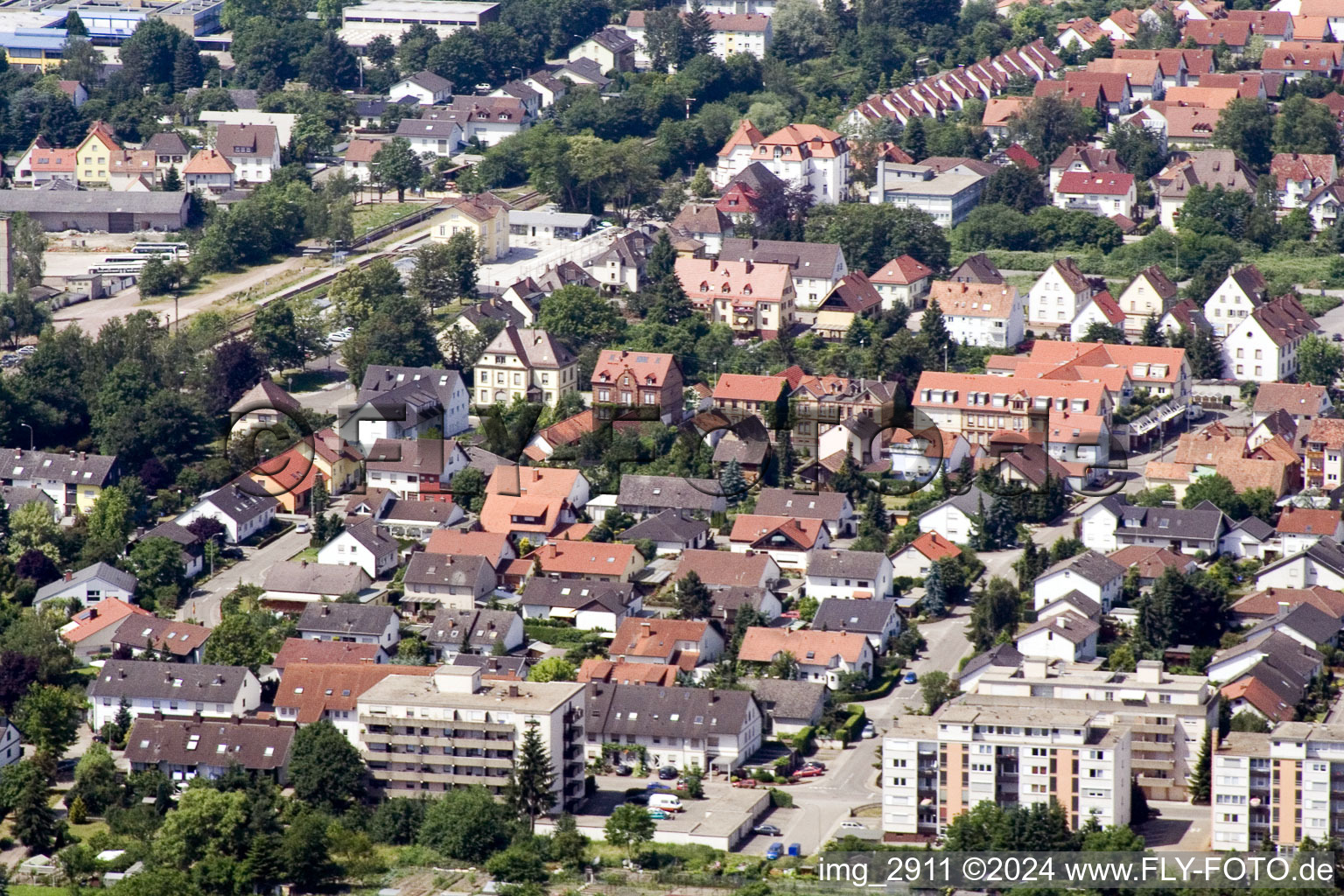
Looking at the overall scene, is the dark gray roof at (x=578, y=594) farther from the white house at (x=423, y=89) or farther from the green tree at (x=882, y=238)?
the white house at (x=423, y=89)

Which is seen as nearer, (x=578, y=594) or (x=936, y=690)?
(x=936, y=690)

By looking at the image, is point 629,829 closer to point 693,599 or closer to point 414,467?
point 693,599

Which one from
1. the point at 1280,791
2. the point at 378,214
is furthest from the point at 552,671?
the point at 378,214

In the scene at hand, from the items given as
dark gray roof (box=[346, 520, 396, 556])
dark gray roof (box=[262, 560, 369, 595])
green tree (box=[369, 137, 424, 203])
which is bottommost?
green tree (box=[369, 137, 424, 203])

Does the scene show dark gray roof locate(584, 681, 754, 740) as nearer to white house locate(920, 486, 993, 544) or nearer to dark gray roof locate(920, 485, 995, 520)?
white house locate(920, 486, 993, 544)

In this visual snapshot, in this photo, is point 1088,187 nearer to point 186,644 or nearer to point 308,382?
point 308,382

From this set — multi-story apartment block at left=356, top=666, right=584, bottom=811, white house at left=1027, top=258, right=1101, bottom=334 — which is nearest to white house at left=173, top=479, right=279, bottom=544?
multi-story apartment block at left=356, top=666, right=584, bottom=811

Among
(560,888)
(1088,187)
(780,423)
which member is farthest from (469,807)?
(1088,187)
